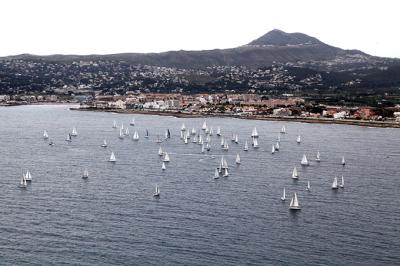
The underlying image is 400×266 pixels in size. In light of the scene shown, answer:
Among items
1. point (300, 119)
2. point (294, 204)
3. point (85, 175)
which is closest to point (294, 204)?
point (294, 204)

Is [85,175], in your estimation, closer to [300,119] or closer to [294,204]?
[294,204]

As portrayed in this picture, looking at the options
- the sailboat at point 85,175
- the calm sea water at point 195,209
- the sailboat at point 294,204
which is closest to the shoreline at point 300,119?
the calm sea water at point 195,209

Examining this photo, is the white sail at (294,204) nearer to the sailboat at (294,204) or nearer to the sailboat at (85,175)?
the sailboat at (294,204)

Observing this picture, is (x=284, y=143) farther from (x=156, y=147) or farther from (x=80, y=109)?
(x=80, y=109)

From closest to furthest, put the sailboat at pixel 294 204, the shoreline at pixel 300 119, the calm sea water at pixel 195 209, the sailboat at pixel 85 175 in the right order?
the calm sea water at pixel 195 209, the sailboat at pixel 294 204, the sailboat at pixel 85 175, the shoreline at pixel 300 119

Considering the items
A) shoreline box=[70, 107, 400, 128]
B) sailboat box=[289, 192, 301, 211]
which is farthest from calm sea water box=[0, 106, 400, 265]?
shoreline box=[70, 107, 400, 128]

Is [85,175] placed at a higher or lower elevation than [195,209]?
lower

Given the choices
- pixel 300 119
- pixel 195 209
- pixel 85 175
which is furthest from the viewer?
pixel 300 119

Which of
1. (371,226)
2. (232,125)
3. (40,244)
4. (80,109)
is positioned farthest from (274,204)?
(80,109)
